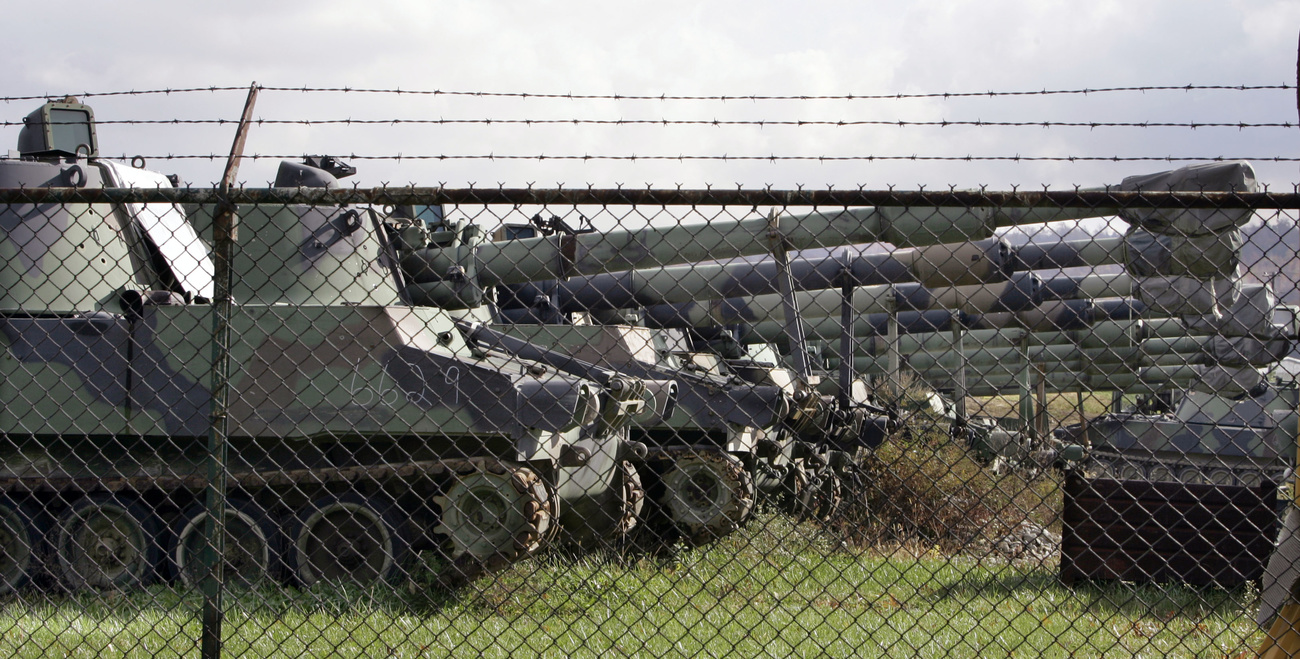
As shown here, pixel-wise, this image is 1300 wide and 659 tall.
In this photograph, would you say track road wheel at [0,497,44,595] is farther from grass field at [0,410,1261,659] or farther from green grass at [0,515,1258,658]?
green grass at [0,515,1258,658]

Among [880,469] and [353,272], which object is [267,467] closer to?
[353,272]

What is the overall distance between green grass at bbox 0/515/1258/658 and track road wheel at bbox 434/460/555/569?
194 millimetres

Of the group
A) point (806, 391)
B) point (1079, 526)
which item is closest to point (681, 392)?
point (806, 391)

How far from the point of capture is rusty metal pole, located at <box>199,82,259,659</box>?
332 cm

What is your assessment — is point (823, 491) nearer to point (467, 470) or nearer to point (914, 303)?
point (914, 303)

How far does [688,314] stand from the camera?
12.5m

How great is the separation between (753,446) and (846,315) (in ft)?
4.24

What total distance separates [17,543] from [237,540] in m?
1.39

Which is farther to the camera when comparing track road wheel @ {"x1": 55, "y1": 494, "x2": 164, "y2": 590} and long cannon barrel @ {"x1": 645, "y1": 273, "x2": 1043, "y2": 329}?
long cannon barrel @ {"x1": 645, "y1": 273, "x2": 1043, "y2": 329}

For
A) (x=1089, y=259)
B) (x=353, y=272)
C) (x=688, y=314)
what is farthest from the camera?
(x=688, y=314)

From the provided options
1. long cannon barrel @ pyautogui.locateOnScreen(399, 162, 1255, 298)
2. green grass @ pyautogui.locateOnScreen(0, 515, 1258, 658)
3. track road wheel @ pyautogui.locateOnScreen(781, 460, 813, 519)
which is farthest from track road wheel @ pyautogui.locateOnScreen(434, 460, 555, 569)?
track road wheel @ pyautogui.locateOnScreen(781, 460, 813, 519)

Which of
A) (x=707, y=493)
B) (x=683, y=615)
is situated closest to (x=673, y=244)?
(x=707, y=493)

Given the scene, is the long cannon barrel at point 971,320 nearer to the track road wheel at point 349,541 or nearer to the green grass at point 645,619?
the green grass at point 645,619

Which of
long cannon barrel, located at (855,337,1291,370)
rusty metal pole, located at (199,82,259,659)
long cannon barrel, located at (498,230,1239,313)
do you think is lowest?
long cannon barrel, located at (855,337,1291,370)
